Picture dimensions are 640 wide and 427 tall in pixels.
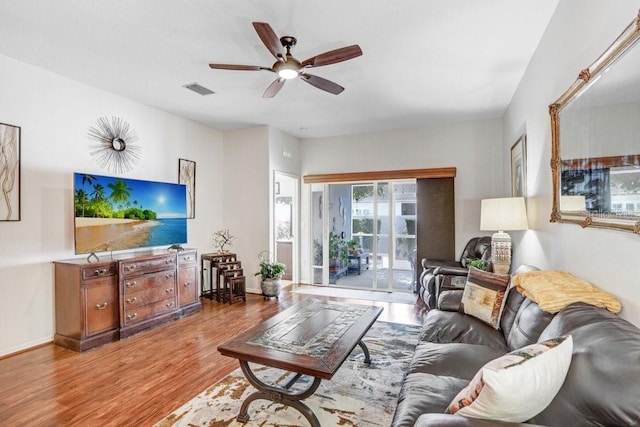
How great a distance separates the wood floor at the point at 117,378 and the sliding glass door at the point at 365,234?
8.81 ft

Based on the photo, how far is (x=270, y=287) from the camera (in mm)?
4965

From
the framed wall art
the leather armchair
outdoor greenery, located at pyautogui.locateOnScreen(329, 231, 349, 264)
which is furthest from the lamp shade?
the framed wall art

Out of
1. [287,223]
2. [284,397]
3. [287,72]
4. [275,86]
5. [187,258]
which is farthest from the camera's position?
[287,223]

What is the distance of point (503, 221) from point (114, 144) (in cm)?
446

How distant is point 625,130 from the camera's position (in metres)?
1.42

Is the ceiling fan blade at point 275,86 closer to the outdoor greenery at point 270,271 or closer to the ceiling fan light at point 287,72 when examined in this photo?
the ceiling fan light at point 287,72

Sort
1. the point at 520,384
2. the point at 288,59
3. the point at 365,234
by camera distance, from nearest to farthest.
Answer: the point at 520,384, the point at 288,59, the point at 365,234

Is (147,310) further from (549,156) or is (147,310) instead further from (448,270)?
(549,156)

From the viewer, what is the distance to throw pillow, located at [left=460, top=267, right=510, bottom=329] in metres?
2.40

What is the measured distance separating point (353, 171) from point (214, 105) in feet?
8.78

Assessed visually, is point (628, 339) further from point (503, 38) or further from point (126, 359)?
point (126, 359)

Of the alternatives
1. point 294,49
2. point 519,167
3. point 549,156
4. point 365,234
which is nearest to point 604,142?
point 549,156

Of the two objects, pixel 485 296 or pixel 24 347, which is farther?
pixel 24 347

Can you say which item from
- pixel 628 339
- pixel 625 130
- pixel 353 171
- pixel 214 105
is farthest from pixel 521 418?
pixel 353 171
